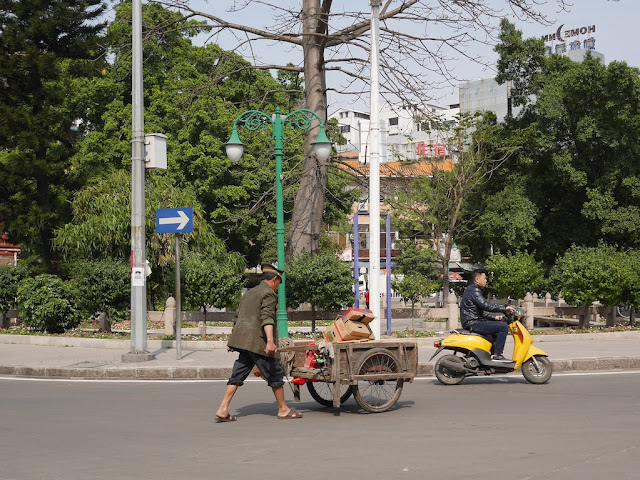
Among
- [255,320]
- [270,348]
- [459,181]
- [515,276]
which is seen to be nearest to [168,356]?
[255,320]

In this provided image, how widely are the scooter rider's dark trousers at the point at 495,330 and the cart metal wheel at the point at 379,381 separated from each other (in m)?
2.55

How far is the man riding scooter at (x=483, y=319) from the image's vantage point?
1174cm

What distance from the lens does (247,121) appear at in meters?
18.6

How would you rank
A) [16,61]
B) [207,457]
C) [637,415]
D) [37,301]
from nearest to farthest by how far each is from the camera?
[207,457], [637,415], [37,301], [16,61]

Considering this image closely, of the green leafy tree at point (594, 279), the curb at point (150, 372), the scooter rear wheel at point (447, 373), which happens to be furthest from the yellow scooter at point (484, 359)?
the green leafy tree at point (594, 279)

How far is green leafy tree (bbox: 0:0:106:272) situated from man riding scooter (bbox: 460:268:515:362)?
891 inches

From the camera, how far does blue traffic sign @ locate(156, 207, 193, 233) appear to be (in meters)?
14.9

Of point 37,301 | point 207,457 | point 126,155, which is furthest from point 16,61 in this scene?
point 207,457

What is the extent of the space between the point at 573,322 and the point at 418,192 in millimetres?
16971

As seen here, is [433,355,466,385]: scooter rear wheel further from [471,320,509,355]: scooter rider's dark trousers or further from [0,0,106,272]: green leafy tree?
[0,0,106,272]: green leafy tree

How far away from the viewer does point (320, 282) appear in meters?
19.1

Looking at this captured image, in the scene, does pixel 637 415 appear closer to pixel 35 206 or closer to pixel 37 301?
pixel 37 301

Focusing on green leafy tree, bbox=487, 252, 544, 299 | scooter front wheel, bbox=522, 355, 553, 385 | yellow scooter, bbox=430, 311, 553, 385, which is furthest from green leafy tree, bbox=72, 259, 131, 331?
green leafy tree, bbox=487, 252, 544, 299

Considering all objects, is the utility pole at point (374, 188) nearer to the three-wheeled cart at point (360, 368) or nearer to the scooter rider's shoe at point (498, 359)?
the scooter rider's shoe at point (498, 359)
